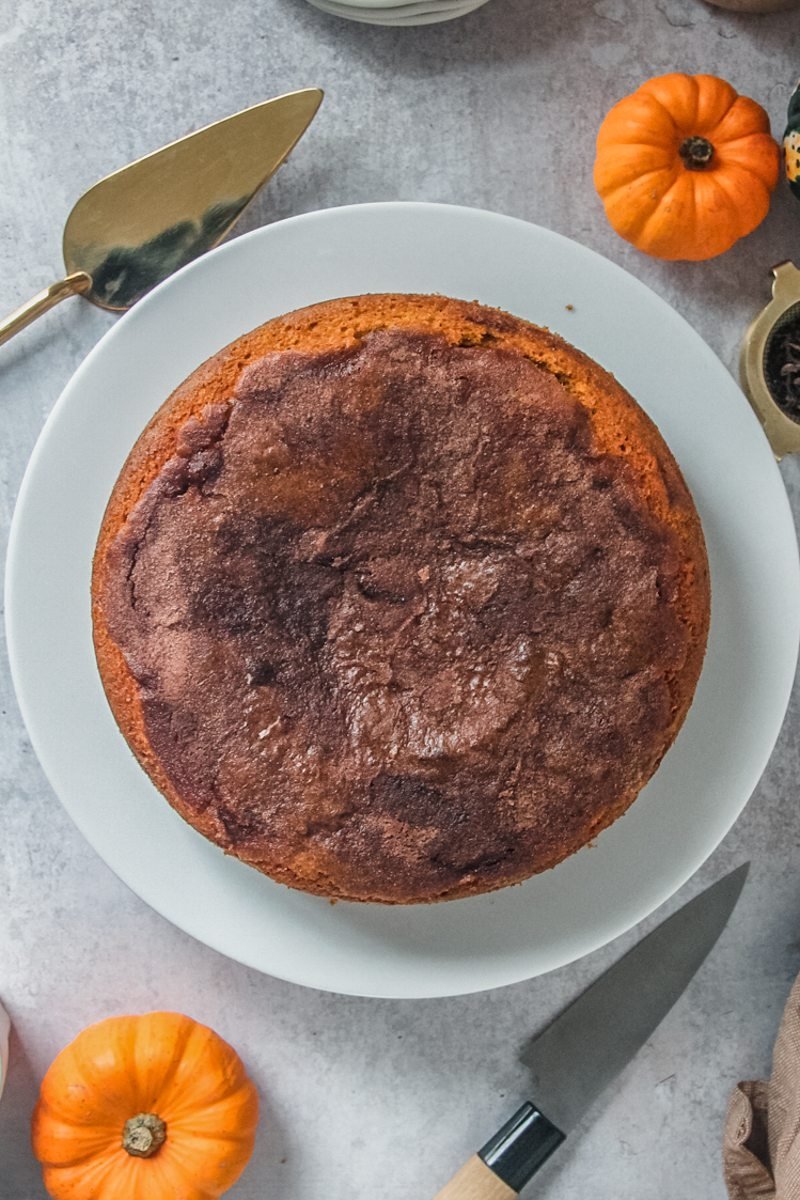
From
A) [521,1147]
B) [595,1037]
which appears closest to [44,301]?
[595,1037]

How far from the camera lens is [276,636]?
1.89 meters

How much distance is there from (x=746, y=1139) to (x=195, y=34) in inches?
107

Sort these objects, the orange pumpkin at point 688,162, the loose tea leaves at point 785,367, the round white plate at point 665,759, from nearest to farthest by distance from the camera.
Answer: the round white plate at point 665,759, the orange pumpkin at point 688,162, the loose tea leaves at point 785,367

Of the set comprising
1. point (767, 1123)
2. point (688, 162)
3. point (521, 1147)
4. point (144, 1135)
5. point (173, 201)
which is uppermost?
point (173, 201)

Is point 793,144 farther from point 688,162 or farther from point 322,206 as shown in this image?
point 322,206

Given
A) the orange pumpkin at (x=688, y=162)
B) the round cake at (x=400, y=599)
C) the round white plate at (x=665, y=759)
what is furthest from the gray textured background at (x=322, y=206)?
the round cake at (x=400, y=599)

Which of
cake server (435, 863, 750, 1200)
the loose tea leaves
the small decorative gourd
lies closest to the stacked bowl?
the small decorative gourd

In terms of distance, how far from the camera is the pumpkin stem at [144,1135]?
228 centimetres

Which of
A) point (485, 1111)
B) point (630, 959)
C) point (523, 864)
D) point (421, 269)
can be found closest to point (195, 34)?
point (421, 269)

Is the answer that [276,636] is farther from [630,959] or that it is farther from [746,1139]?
[746,1139]

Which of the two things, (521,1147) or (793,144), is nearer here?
(793,144)

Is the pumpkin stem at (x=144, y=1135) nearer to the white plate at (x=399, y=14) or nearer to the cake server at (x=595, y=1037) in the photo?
the cake server at (x=595, y=1037)

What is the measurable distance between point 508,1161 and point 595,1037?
33 cm

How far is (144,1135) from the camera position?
228cm
